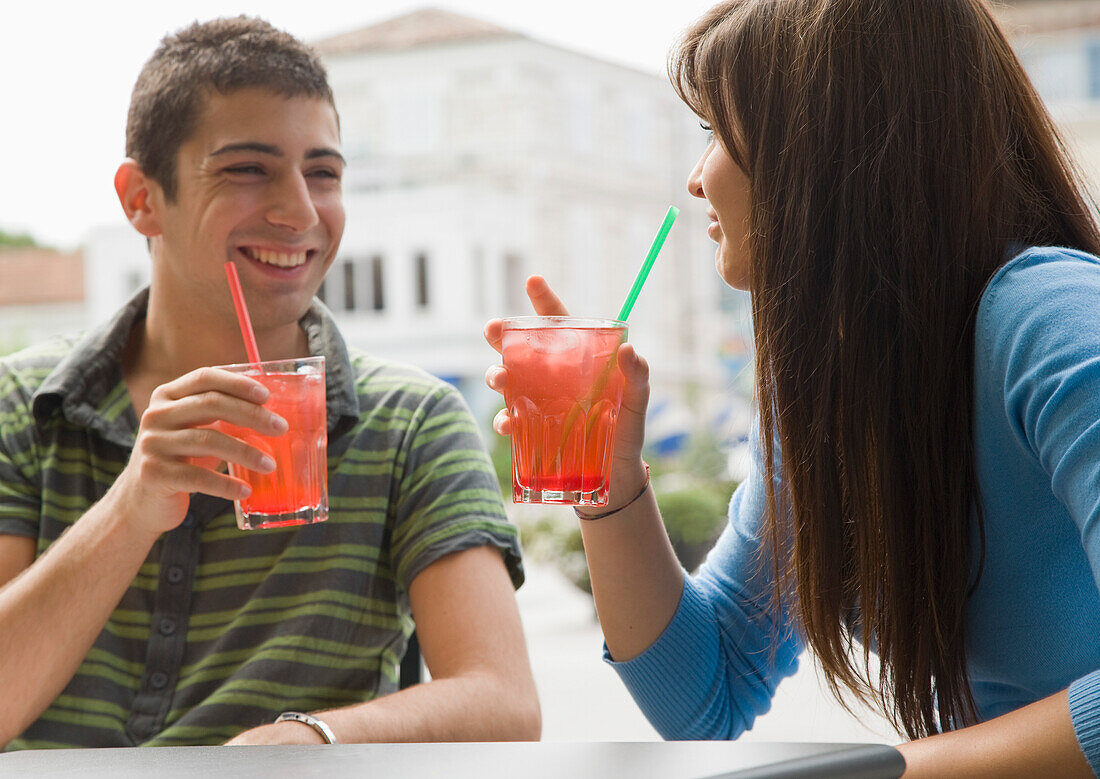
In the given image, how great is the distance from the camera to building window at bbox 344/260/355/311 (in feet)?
47.1

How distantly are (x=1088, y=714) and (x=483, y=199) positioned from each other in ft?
43.7

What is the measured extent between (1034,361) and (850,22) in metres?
0.40

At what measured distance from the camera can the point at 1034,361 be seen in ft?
3.07

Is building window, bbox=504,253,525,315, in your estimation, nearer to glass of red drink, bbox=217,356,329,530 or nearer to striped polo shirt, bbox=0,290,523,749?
striped polo shirt, bbox=0,290,523,749

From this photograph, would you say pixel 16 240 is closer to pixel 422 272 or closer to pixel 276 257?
pixel 422 272

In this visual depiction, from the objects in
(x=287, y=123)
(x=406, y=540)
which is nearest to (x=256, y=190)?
(x=287, y=123)

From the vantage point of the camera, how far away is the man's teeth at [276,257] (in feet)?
5.17

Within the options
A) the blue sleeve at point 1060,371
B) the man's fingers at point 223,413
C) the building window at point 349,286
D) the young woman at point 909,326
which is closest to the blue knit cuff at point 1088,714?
the blue sleeve at point 1060,371

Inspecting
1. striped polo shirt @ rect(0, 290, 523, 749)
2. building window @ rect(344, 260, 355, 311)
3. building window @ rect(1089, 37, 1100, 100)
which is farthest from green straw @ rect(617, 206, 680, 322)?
building window @ rect(344, 260, 355, 311)

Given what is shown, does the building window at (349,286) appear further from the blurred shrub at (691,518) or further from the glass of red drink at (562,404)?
the glass of red drink at (562,404)

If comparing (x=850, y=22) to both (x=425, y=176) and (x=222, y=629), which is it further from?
(x=425, y=176)

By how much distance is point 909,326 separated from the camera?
3.49 feet

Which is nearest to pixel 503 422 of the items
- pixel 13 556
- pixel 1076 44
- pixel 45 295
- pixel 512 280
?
pixel 13 556

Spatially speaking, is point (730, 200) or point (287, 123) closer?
point (730, 200)
